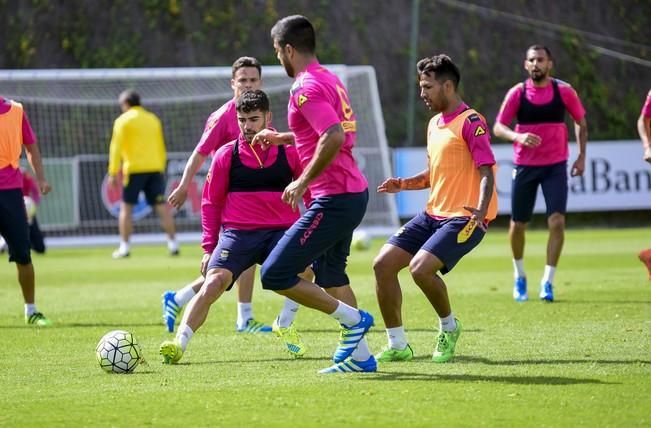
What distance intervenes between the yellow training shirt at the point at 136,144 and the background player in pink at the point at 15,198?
8.14m

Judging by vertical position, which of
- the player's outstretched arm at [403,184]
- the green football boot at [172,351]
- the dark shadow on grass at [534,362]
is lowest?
the dark shadow on grass at [534,362]

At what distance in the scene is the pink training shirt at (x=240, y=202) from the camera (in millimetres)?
8164

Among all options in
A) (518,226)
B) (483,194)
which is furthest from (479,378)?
(518,226)

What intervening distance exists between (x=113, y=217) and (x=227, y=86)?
11.4ft

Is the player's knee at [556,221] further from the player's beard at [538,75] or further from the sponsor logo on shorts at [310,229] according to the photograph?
the sponsor logo on shorts at [310,229]

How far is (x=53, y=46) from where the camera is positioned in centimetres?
2900

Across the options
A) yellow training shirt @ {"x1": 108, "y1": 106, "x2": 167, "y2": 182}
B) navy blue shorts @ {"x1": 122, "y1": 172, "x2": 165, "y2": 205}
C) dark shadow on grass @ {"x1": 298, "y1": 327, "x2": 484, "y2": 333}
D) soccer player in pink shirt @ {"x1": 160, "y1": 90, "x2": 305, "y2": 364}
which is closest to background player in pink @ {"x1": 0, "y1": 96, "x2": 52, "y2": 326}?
dark shadow on grass @ {"x1": 298, "y1": 327, "x2": 484, "y2": 333}

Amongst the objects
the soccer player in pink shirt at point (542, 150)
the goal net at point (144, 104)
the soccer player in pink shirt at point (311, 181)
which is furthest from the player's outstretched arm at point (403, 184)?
the goal net at point (144, 104)

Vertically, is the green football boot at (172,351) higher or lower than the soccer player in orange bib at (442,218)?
lower

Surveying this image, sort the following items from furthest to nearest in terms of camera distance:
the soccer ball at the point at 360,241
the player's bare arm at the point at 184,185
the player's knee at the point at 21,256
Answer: the soccer ball at the point at 360,241
the player's knee at the point at 21,256
the player's bare arm at the point at 184,185

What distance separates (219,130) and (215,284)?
1.98m

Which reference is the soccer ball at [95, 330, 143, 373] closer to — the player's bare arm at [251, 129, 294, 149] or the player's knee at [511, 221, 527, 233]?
the player's bare arm at [251, 129, 294, 149]

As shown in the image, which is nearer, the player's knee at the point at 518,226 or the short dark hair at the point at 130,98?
the player's knee at the point at 518,226

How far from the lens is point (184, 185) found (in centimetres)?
905
